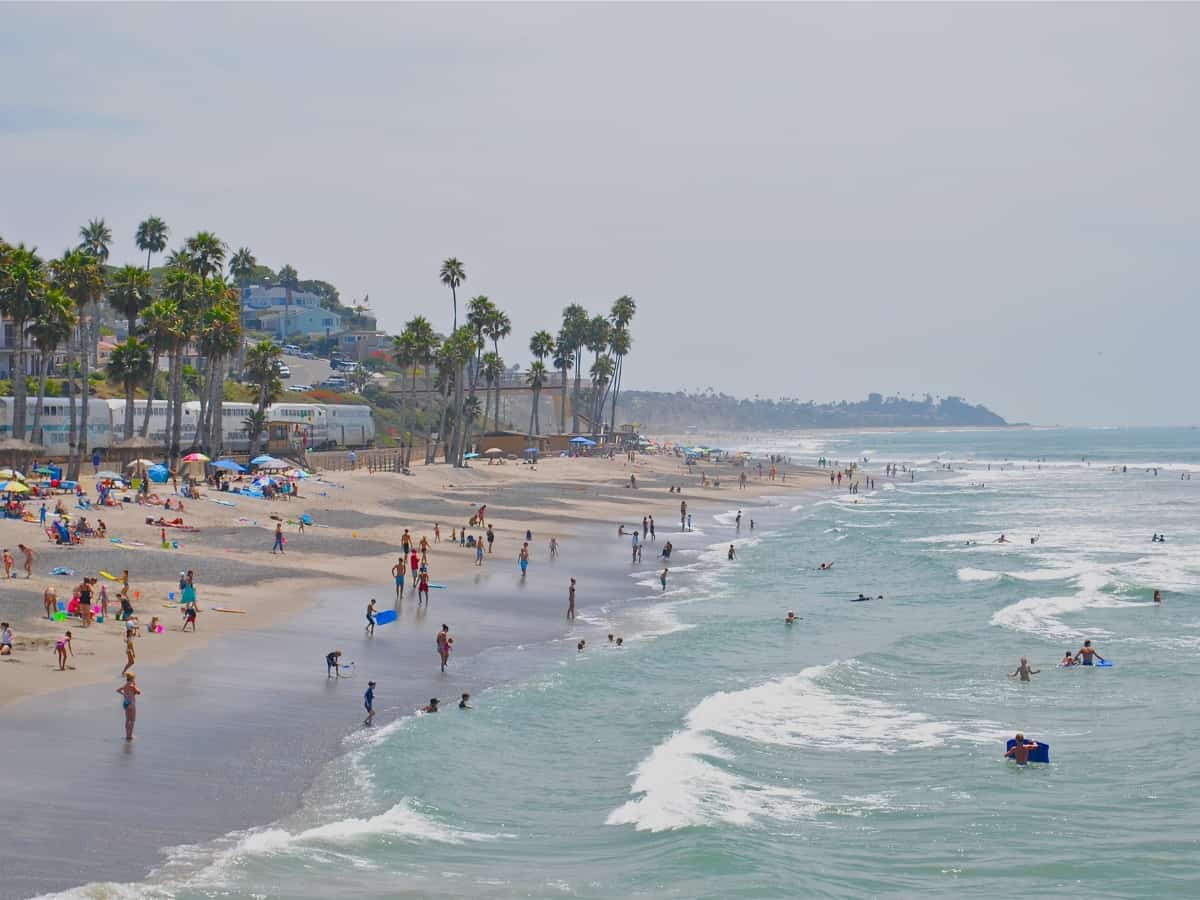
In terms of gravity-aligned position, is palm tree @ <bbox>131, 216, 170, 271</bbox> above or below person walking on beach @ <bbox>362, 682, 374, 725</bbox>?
above

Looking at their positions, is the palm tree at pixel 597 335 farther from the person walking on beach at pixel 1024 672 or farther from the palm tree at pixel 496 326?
the person walking on beach at pixel 1024 672

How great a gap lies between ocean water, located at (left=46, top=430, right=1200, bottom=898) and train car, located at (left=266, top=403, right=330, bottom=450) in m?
43.5

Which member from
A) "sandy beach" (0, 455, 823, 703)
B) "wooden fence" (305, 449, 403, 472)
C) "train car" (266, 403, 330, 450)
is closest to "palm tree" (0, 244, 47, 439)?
"sandy beach" (0, 455, 823, 703)

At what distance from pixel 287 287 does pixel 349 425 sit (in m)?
82.6

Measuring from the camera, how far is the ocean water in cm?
1502

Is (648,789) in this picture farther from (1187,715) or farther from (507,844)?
(1187,715)

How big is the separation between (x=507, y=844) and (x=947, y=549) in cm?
4039

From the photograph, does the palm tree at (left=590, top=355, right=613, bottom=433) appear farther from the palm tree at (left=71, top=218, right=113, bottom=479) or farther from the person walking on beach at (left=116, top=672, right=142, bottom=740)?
the person walking on beach at (left=116, top=672, right=142, bottom=740)

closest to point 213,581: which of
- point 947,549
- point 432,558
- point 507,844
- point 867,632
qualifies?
point 432,558

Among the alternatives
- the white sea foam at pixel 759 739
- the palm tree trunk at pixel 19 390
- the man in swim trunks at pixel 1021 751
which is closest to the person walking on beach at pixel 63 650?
the white sea foam at pixel 759 739

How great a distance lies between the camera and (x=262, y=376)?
66625 mm

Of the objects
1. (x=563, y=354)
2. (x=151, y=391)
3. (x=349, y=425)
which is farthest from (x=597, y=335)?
(x=151, y=391)

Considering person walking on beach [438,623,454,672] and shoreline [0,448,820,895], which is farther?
person walking on beach [438,623,454,672]

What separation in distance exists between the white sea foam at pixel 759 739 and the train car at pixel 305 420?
53.7 metres
